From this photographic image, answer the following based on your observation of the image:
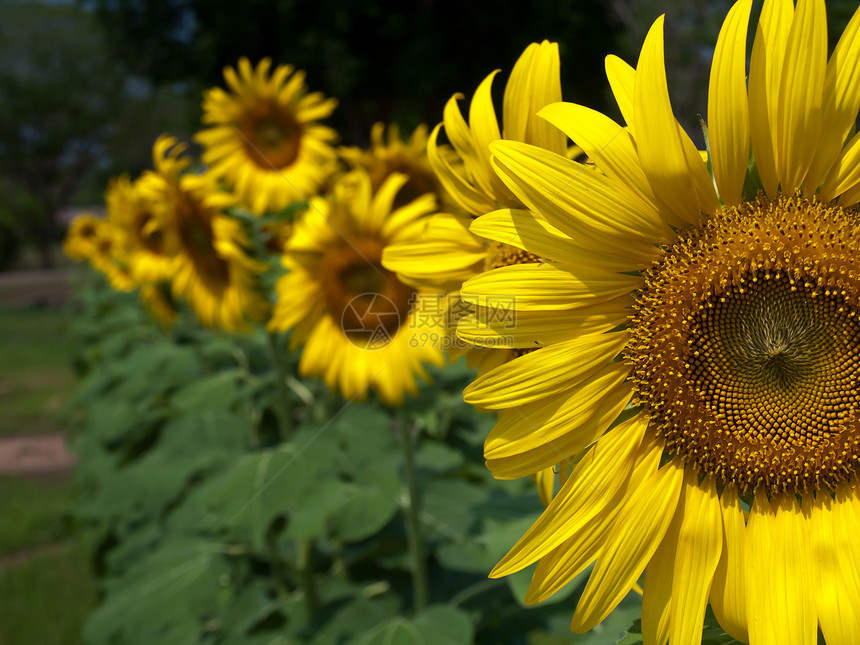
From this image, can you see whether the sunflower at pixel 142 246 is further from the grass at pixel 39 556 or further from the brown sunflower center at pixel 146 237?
the grass at pixel 39 556

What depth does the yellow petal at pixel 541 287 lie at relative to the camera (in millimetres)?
1014

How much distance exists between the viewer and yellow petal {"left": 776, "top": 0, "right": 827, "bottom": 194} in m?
0.92

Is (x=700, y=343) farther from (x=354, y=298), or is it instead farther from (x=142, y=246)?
(x=142, y=246)

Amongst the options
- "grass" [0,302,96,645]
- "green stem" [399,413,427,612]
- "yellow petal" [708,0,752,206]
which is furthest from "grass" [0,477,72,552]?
"yellow petal" [708,0,752,206]

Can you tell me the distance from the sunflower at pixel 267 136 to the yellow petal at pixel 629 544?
3.37 meters

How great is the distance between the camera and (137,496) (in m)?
3.43

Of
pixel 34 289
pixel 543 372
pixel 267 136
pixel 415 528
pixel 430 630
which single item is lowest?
pixel 34 289

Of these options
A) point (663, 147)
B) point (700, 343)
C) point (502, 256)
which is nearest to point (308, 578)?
point (502, 256)

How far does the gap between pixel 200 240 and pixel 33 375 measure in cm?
1297

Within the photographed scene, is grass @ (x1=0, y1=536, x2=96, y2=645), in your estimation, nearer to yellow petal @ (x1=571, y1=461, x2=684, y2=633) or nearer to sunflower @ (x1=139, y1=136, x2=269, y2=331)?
sunflower @ (x1=139, y1=136, x2=269, y2=331)

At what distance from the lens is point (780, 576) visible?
998 mm

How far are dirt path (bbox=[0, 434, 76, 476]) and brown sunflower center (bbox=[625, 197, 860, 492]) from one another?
897 cm

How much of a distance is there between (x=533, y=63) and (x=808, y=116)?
0.45 meters

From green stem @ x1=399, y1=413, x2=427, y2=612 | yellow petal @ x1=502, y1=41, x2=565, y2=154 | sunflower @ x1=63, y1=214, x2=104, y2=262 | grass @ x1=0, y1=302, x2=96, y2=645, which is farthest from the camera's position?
sunflower @ x1=63, y1=214, x2=104, y2=262
